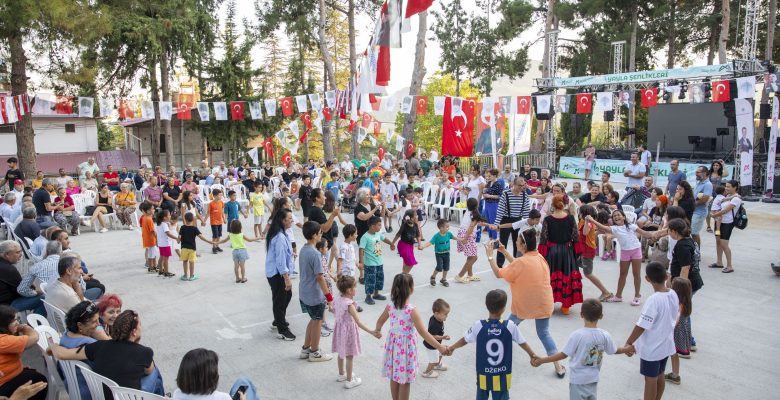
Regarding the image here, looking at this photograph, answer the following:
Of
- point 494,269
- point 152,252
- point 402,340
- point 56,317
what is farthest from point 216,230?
point 402,340

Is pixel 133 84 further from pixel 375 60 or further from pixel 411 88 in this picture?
pixel 375 60

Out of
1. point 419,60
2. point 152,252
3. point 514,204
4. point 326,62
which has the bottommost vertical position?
point 152,252

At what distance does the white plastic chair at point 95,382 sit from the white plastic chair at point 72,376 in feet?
0.38

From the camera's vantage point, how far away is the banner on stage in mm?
19578

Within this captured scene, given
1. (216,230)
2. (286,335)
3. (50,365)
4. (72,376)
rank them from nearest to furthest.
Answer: (72,376), (50,365), (286,335), (216,230)

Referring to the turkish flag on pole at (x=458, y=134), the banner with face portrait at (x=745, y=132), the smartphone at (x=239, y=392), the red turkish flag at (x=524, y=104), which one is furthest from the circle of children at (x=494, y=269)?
the turkish flag on pole at (x=458, y=134)

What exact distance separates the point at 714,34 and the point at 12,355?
31504 millimetres

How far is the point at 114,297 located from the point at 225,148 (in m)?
31.6

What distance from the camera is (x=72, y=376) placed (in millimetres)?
4020

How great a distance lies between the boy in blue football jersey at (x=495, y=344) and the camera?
3.92 meters

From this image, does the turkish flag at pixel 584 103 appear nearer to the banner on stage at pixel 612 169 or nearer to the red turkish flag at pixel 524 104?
the red turkish flag at pixel 524 104

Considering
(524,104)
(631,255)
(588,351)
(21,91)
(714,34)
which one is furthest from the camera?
(714,34)

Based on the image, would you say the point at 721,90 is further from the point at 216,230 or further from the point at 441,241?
the point at 216,230

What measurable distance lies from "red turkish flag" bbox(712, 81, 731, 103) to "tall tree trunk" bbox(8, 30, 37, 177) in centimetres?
2083
